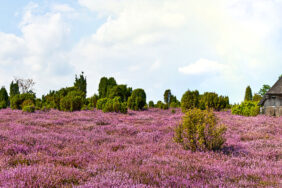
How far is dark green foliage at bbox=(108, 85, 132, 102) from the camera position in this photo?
35166 millimetres

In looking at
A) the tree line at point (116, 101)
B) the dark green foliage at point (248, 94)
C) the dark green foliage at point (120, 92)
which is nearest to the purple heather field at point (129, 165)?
→ the tree line at point (116, 101)

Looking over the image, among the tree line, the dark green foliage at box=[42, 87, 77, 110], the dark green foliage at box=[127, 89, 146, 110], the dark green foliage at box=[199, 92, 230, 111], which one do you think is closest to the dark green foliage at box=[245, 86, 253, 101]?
the tree line

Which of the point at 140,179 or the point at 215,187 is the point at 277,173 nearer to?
the point at 215,187

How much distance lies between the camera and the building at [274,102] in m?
21.2

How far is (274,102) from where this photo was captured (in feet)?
71.8

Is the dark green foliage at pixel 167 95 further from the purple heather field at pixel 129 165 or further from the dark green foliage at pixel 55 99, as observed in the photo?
the purple heather field at pixel 129 165

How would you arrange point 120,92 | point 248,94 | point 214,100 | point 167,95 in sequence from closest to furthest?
point 214,100, point 120,92, point 167,95, point 248,94

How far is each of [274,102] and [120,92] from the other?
20.4 meters

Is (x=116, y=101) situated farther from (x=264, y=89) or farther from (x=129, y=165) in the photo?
(x=264, y=89)

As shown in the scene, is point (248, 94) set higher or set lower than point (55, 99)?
higher

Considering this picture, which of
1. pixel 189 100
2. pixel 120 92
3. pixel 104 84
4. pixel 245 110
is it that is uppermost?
pixel 104 84

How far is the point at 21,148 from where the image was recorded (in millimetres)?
6582

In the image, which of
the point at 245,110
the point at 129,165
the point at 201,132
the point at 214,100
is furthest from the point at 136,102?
the point at 129,165

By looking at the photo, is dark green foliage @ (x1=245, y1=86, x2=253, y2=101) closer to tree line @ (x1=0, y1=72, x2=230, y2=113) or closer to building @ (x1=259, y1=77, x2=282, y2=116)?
tree line @ (x1=0, y1=72, x2=230, y2=113)
